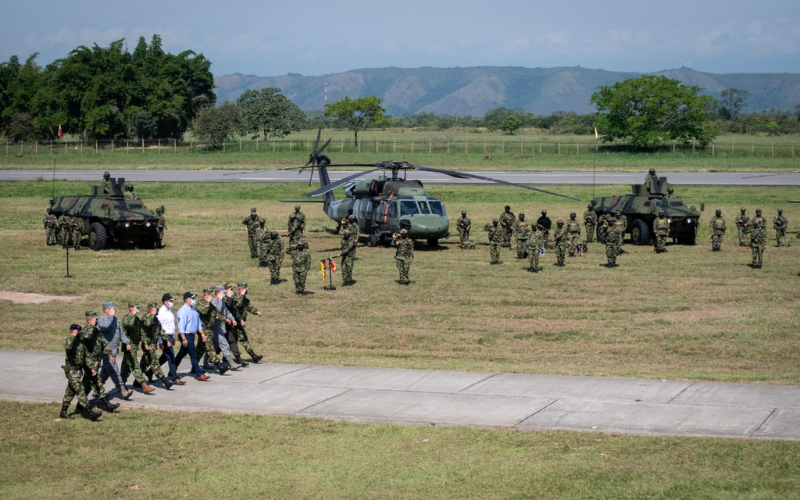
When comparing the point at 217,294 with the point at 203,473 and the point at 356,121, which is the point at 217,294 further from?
the point at 356,121

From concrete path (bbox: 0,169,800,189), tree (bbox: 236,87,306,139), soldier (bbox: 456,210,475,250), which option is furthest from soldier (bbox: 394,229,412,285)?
tree (bbox: 236,87,306,139)

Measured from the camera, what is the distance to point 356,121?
332 feet

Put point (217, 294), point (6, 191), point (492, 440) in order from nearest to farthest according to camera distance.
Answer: point (492, 440), point (217, 294), point (6, 191)

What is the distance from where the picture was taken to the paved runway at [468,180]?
5531 centimetres

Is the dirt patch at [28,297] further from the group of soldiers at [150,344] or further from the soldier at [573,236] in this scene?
the soldier at [573,236]

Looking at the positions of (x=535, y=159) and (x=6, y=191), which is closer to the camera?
(x=6, y=191)

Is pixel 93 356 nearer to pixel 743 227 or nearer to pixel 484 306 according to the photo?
pixel 484 306

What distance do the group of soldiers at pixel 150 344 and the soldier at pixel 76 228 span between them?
15556 mm

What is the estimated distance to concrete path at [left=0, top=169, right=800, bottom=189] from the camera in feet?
181

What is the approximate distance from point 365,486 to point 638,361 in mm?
7402

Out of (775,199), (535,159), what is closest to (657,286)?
(775,199)

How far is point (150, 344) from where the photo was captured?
14.1m

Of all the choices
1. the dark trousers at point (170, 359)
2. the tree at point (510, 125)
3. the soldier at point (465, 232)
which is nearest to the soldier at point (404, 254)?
the soldier at point (465, 232)

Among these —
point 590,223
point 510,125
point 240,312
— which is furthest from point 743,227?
point 510,125
